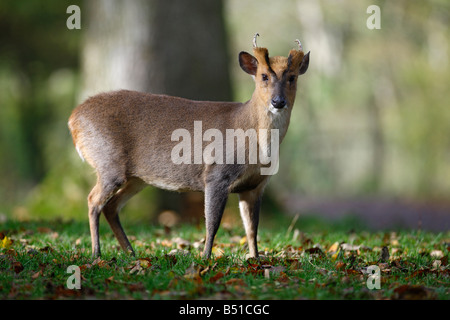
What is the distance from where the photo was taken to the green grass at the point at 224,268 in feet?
13.3

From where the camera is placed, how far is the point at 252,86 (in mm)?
23672

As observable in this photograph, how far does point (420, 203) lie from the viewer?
1466cm

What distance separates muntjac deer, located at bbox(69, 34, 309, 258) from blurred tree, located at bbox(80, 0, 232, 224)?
102 inches

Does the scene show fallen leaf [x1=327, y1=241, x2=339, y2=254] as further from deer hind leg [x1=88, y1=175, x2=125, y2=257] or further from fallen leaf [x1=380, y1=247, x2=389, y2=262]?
deer hind leg [x1=88, y1=175, x2=125, y2=257]

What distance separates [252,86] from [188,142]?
723 inches

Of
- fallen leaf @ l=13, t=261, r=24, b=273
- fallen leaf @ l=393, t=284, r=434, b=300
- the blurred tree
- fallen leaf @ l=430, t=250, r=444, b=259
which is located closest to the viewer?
fallen leaf @ l=393, t=284, r=434, b=300

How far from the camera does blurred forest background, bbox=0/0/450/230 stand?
337 inches

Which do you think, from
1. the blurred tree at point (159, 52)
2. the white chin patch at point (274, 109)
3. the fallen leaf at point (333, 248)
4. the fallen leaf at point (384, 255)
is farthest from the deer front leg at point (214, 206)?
the blurred tree at point (159, 52)

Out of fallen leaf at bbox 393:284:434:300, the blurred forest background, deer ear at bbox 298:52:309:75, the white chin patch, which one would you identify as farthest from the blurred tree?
fallen leaf at bbox 393:284:434:300

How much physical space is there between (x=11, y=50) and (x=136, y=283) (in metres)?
14.1

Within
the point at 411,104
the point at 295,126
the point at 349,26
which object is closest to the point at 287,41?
the point at 349,26

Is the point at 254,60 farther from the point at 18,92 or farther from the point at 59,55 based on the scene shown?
the point at 18,92

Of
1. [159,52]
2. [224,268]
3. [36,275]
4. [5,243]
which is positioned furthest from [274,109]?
[159,52]

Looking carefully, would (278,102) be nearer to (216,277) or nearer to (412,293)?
(216,277)
